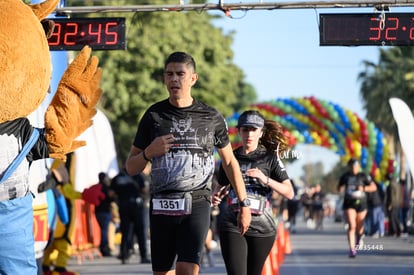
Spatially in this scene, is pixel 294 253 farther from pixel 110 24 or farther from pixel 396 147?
pixel 396 147

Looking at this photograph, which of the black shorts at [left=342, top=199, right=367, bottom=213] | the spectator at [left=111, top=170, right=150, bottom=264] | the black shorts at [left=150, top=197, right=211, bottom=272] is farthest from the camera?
the black shorts at [left=342, top=199, right=367, bottom=213]

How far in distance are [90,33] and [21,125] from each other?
7279 millimetres

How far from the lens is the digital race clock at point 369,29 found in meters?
14.3

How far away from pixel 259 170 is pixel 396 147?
163ft

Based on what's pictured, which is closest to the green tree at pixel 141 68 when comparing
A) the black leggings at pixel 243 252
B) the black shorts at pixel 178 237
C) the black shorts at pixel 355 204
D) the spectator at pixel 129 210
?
the spectator at pixel 129 210

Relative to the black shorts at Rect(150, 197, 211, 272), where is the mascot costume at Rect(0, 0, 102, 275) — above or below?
above

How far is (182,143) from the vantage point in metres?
7.73

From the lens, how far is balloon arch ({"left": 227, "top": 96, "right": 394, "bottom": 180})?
34.0 meters

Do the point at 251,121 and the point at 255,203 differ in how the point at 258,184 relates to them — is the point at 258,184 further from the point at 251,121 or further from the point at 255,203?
the point at 251,121

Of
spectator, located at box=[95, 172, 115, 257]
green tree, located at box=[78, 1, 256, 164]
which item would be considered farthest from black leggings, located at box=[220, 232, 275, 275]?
green tree, located at box=[78, 1, 256, 164]

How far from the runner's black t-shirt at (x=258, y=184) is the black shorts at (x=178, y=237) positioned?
5.44ft

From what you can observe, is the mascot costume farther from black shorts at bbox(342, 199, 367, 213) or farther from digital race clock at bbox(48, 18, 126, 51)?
black shorts at bbox(342, 199, 367, 213)

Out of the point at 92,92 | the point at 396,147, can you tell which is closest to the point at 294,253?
the point at 92,92

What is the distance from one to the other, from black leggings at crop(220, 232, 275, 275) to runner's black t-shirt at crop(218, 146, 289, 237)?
0.19 ft
